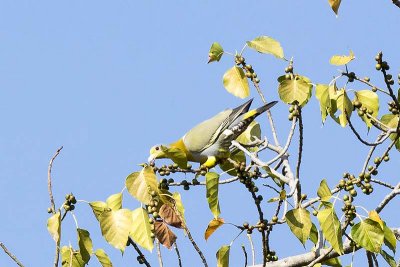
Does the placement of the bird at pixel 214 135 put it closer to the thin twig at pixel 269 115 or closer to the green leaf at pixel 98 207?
the thin twig at pixel 269 115

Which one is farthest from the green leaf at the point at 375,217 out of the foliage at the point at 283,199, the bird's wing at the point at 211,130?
the bird's wing at the point at 211,130

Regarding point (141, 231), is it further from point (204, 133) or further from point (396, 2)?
point (204, 133)

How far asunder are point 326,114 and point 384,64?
28.6 inches

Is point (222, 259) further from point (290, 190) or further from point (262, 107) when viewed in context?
point (262, 107)

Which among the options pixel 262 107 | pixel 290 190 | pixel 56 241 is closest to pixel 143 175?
pixel 56 241

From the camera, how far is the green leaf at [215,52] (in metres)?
5.65

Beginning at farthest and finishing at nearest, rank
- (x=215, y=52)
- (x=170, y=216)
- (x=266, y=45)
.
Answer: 1. (x=215, y=52)
2. (x=266, y=45)
3. (x=170, y=216)

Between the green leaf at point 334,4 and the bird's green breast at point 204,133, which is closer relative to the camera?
the green leaf at point 334,4

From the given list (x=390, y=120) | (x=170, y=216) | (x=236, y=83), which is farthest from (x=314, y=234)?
(x=236, y=83)

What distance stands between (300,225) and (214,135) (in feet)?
7.21

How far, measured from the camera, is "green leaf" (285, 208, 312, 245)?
4756mm

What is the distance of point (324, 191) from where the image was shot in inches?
187

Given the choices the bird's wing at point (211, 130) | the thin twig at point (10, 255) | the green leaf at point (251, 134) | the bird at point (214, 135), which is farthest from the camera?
the bird's wing at point (211, 130)

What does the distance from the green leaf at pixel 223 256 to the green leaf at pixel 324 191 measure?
63 cm
